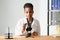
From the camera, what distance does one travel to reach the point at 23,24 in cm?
288

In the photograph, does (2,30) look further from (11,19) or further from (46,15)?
(46,15)

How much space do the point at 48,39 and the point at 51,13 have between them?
0.95m

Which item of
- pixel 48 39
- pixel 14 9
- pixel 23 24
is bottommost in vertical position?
pixel 48 39

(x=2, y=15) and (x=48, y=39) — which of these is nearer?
(x=48, y=39)

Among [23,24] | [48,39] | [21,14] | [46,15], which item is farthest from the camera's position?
[21,14]

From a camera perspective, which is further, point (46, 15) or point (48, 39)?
point (46, 15)

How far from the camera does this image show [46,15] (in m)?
3.17

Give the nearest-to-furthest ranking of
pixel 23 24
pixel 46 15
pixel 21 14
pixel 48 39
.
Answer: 1. pixel 48 39
2. pixel 23 24
3. pixel 46 15
4. pixel 21 14

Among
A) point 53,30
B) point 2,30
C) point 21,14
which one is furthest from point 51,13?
point 2,30

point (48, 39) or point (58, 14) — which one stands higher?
point (58, 14)

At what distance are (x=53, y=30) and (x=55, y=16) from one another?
273 mm

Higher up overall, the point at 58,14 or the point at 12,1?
the point at 12,1

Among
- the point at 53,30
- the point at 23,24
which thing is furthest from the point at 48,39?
the point at 53,30

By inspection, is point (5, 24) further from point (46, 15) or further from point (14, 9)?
point (46, 15)
